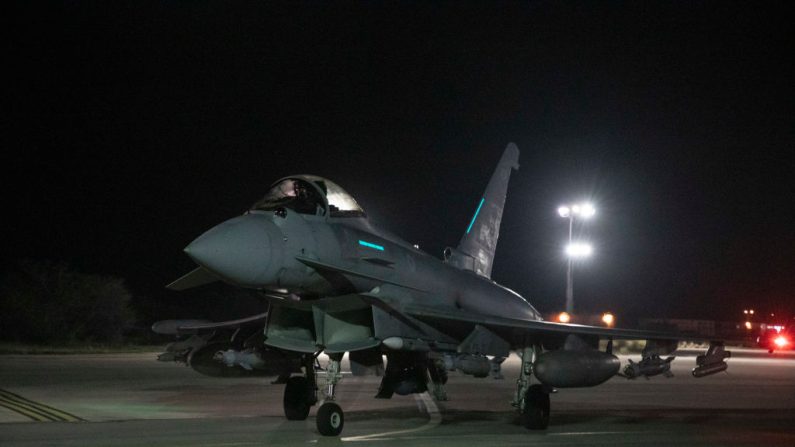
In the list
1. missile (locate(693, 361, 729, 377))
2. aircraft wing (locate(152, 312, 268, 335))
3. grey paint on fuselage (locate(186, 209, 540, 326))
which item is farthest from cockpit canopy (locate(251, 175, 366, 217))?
missile (locate(693, 361, 729, 377))

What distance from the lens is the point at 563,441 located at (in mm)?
12125

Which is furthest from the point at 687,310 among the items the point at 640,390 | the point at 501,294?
the point at 501,294

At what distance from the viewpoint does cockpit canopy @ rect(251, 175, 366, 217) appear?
11828mm

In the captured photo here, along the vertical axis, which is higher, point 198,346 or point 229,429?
point 198,346

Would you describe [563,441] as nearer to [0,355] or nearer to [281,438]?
[281,438]

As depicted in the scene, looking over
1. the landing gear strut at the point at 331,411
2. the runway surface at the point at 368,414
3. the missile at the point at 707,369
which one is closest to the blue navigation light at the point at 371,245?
the landing gear strut at the point at 331,411

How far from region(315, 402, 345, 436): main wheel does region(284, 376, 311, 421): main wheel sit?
6.38 feet

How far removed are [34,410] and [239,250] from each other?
6.25m

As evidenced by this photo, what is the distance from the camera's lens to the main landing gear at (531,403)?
13.6 metres

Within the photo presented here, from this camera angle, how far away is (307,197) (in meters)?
12.1

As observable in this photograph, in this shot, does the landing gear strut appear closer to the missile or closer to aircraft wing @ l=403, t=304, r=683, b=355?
aircraft wing @ l=403, t=304, r=683, b=355

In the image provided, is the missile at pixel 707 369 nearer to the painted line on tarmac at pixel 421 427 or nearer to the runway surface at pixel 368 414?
the runway surface at pixel 368 414

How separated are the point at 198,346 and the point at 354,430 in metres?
3.45

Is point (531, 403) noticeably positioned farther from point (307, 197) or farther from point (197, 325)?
point (197, 325)
